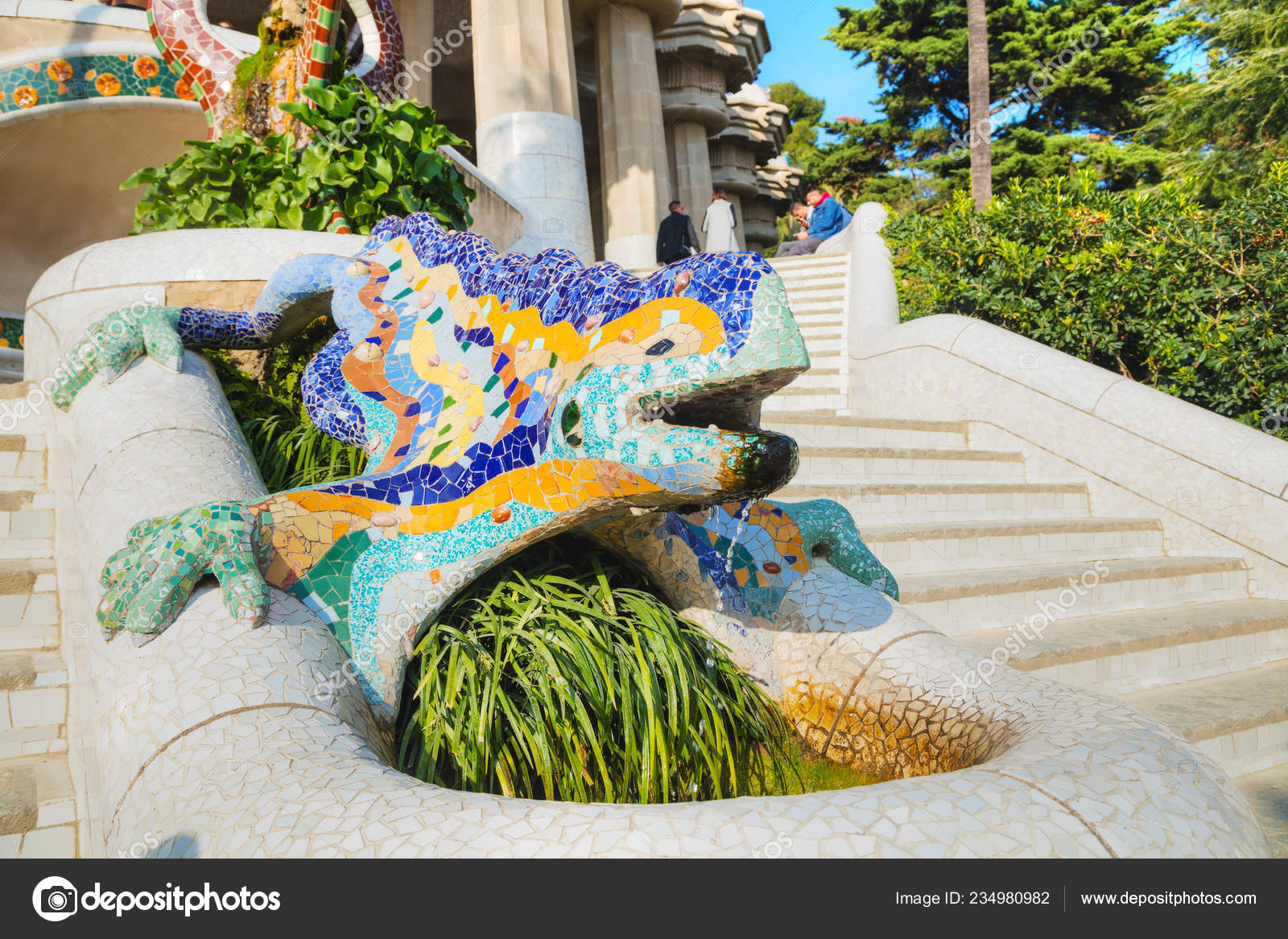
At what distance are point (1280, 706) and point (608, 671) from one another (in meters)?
3.18

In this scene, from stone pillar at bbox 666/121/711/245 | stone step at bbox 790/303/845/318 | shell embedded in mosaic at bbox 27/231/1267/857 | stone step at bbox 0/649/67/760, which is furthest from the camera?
stone pillar at bbox 666/121/711/245

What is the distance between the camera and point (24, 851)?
1.97 metres

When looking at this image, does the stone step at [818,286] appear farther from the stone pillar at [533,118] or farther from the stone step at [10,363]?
the stone step at [10,363]

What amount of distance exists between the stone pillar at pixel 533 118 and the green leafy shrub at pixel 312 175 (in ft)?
16.8

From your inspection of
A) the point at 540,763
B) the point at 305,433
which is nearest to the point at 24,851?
the point at 540,763

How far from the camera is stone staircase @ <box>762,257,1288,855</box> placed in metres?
3.71

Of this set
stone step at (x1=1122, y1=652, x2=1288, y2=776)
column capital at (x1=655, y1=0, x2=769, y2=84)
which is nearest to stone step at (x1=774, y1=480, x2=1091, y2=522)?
stone step at (x1=1122, y1=652, x2=1288, y2=776)

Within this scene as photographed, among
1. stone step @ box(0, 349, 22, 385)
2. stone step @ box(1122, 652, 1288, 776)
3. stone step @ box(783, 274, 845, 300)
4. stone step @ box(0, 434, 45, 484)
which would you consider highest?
stone step @ box(783, 274, 845, 300)

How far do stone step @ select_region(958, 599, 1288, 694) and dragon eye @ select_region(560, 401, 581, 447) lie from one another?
7.49ft

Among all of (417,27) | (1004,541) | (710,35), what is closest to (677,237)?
(417,27)

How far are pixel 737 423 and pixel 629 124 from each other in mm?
14762
